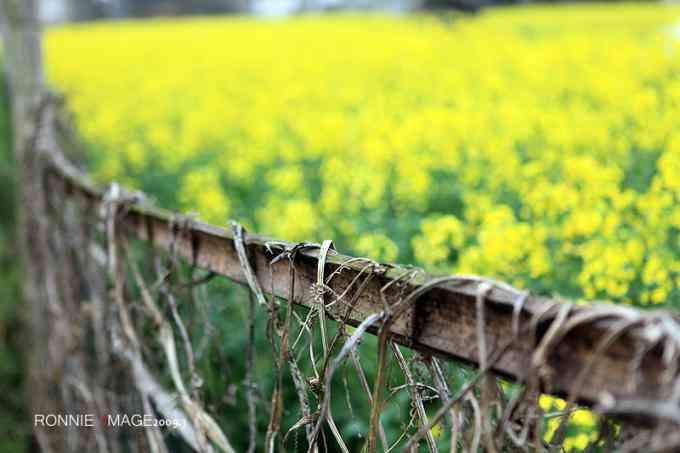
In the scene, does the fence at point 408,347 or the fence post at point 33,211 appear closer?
the fence at point 408,347

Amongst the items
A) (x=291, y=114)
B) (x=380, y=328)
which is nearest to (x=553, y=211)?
(x=380, y=328)

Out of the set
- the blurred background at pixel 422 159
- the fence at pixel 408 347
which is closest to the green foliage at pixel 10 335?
the blurred background at pixel 422 159

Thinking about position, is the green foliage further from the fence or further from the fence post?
the fence

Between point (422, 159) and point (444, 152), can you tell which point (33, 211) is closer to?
point (422, 159)

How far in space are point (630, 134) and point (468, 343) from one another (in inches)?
156

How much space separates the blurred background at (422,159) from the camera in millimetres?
2996

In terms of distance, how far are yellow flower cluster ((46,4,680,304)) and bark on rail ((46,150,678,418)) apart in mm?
1460

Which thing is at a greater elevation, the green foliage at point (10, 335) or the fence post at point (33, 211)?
the fence post at point (33, 211)

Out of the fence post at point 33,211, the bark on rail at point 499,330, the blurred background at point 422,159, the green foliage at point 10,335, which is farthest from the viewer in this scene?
the green foliage at point 10,335

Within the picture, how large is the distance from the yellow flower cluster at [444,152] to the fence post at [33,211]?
0.92m

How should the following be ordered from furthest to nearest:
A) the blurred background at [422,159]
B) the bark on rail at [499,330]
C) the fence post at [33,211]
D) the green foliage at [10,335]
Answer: the green foliage at [10,335] < the fence post at [33,211] < the blurred background at [422,159] < the bark on rail at [499,330]

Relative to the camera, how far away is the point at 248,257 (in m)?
1.71

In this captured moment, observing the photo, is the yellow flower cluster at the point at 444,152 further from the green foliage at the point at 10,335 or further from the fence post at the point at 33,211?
the green foliage at the point at 10,335

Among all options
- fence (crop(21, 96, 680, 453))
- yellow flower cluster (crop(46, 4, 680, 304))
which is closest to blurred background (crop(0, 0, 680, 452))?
yellow flower cluster (crop(46, 4, 680, 304))
